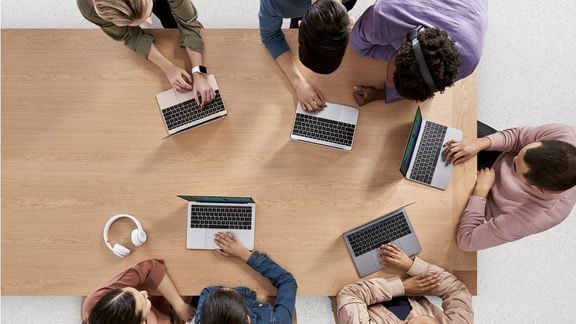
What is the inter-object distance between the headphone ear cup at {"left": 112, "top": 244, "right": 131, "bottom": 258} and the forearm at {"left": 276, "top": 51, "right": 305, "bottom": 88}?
84cm

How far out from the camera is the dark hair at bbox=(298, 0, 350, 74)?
1105 millimetres

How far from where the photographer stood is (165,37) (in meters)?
1.53

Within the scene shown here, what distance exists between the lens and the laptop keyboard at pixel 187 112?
148 centimetres

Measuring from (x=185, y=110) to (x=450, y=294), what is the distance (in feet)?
3.90

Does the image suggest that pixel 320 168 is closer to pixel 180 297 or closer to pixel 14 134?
pixel 180 297

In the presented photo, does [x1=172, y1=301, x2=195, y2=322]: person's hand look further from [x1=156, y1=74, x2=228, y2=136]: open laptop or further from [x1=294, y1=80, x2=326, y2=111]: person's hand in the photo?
[x1=294, y1=80, x2=326, y2=111]: person's hand

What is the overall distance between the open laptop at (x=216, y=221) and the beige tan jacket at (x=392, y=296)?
15.7 inches

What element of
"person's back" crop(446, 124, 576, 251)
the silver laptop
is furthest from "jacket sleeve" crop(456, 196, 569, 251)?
the silver laptop

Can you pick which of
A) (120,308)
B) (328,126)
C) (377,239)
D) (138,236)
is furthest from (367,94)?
(120,308)

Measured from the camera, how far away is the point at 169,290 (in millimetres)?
1440

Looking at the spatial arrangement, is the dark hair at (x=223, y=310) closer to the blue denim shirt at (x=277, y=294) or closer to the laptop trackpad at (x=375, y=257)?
the blue denim shirt at (x=277, y=294)

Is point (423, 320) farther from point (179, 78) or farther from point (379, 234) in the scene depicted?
point (179, 78)

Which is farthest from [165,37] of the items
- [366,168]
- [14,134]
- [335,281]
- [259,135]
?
[335,281]

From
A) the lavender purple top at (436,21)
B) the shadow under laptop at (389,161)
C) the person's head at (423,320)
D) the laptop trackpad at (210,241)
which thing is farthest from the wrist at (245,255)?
the lavender purple top at (436,21)
